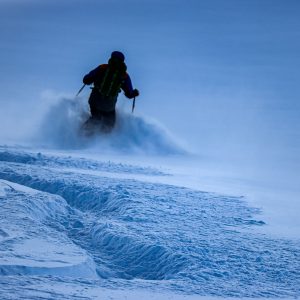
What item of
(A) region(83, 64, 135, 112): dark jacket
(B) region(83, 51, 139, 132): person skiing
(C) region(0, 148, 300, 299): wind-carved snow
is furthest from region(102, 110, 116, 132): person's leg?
(C) region(0, 148, 300, 299): wind-carved snow

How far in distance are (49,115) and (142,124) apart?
2479 mm

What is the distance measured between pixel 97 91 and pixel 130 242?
6532 millimetres

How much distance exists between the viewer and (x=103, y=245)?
686 centimetres

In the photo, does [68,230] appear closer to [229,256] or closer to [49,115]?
[229,256]

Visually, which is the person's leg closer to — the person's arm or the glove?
the glove

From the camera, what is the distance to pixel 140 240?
21.9ft

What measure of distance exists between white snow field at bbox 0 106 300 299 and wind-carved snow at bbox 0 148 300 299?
0.01 metres

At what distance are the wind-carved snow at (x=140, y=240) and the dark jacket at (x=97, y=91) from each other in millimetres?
2960

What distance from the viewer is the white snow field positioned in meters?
5.10

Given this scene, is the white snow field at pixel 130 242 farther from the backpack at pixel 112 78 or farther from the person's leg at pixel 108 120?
the person's leg at pixel 108 120

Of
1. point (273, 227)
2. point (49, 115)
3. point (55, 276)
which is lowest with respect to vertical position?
point (55, 276)

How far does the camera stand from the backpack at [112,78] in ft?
39.2

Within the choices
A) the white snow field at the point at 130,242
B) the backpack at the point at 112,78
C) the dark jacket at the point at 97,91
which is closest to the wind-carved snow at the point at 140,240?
the white snow field at the point at 130,242

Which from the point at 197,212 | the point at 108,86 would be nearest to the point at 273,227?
the point at 197,212
